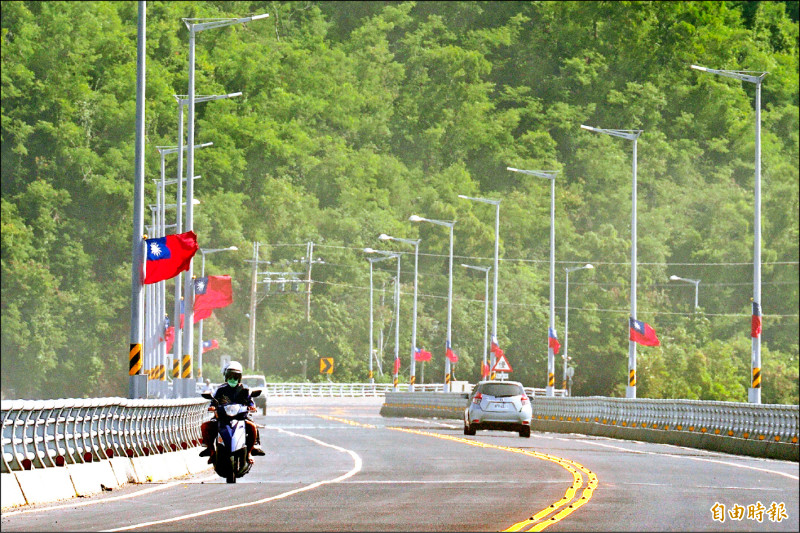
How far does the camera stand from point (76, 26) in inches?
5005

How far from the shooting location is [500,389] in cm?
4462

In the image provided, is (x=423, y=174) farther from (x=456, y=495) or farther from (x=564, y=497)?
(x=564, y=497)

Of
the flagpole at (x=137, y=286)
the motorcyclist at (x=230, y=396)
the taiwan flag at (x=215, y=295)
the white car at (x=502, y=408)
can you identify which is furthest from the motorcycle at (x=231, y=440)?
the taiwan flag at (x=215, y=295)

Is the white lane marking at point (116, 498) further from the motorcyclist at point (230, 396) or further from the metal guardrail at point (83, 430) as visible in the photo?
the motorcyclist at point (230, 396)

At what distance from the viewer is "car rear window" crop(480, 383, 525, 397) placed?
44531mm

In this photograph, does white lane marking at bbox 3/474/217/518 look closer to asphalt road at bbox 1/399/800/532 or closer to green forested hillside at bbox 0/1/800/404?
asphalt road at bbox 1/399/800/532

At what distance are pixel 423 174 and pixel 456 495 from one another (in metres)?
132

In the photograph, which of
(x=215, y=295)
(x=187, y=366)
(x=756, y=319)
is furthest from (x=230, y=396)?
(x=215, y=295)

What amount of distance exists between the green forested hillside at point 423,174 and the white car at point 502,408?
56.3 m

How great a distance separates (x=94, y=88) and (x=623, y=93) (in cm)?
5075

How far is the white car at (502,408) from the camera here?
44.4 metres

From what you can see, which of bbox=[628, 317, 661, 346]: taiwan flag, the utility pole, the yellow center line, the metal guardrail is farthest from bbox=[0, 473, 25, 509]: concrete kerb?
the utility pole

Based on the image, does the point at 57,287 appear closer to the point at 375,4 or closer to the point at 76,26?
the point at 76,26

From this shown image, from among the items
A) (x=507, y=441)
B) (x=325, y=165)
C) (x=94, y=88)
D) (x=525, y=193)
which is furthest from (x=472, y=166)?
(x=507, y=441)
